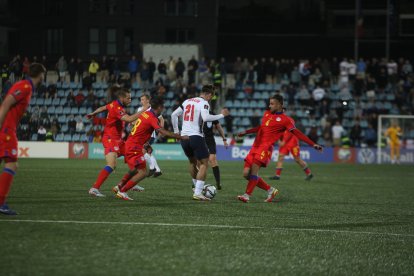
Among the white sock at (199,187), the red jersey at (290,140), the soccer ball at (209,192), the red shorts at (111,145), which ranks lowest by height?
the soccer ball at (209,192)

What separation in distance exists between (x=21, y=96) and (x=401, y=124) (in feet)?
99.2

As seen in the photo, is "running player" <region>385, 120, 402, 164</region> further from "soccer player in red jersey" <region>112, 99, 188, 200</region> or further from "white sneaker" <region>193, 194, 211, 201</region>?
"soccer player in red jersey" <region>112, 99, 188, 200</region>

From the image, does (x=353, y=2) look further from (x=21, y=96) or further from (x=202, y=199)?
(x=21, y=96)

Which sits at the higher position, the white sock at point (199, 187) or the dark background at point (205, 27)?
the dark background at point (205, 27)

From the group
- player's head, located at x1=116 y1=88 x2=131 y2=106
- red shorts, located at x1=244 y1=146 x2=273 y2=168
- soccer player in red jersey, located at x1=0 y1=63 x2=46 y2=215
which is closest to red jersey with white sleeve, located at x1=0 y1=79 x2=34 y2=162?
soccer player in red jersey, located at x1=0 y1=63 x2=46 y2=215

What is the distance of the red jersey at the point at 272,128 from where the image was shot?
1522 cm

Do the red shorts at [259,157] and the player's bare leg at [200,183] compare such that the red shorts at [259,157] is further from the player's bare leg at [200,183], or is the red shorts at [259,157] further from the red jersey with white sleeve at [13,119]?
the red jersey with white sleeve at [13,119]

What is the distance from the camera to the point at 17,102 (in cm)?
1042

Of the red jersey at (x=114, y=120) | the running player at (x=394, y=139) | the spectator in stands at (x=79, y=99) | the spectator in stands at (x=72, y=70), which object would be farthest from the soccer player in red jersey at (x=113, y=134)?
the spectator in stands at (x=72, y=70)

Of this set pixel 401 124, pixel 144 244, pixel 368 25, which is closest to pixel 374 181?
pixel 401 124

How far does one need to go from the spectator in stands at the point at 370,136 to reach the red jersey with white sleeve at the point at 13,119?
30.2 m

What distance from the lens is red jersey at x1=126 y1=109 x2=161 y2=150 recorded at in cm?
1452

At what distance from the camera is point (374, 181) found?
24500 millimetres

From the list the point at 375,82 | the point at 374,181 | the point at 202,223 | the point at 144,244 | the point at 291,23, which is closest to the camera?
the point at 144,244
